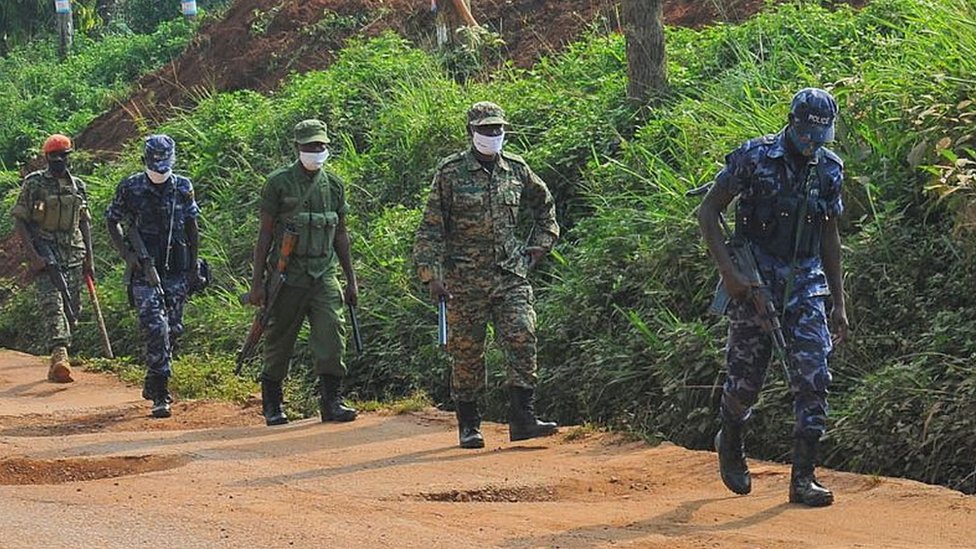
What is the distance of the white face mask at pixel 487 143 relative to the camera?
909 centimetres

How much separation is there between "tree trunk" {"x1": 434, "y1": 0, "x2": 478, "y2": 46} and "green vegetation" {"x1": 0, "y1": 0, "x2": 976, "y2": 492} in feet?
4.86

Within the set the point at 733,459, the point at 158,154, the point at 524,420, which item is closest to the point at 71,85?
the point at 158,154

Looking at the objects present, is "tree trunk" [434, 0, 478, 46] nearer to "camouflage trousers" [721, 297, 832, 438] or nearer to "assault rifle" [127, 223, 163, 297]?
"assault rifle" [127, 223, 163, 297]

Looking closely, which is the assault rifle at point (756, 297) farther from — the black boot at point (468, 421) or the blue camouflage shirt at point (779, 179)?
the black boot at point (468, 421)

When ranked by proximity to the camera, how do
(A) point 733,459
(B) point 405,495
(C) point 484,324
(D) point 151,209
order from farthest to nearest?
(D) point 151,209, (C) point 484,324, (B) point 405,495, (A) point 733,459

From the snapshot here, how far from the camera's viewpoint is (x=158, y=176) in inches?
444

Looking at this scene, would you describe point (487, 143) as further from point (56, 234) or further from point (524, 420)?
point (56, 234)

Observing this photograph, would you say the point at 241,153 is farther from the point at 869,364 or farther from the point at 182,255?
the point at 869,364

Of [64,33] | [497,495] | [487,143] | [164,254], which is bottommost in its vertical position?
[497,495]

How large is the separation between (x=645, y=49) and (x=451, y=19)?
232 inches

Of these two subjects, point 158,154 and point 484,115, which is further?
point 158,154

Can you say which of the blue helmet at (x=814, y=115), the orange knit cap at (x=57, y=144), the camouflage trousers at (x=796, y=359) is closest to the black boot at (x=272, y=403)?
the orange knit cap at (x=57, y=144)

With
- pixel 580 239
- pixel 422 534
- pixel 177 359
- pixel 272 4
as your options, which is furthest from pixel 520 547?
pixel 272 4

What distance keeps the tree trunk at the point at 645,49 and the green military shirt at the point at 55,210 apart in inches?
180
